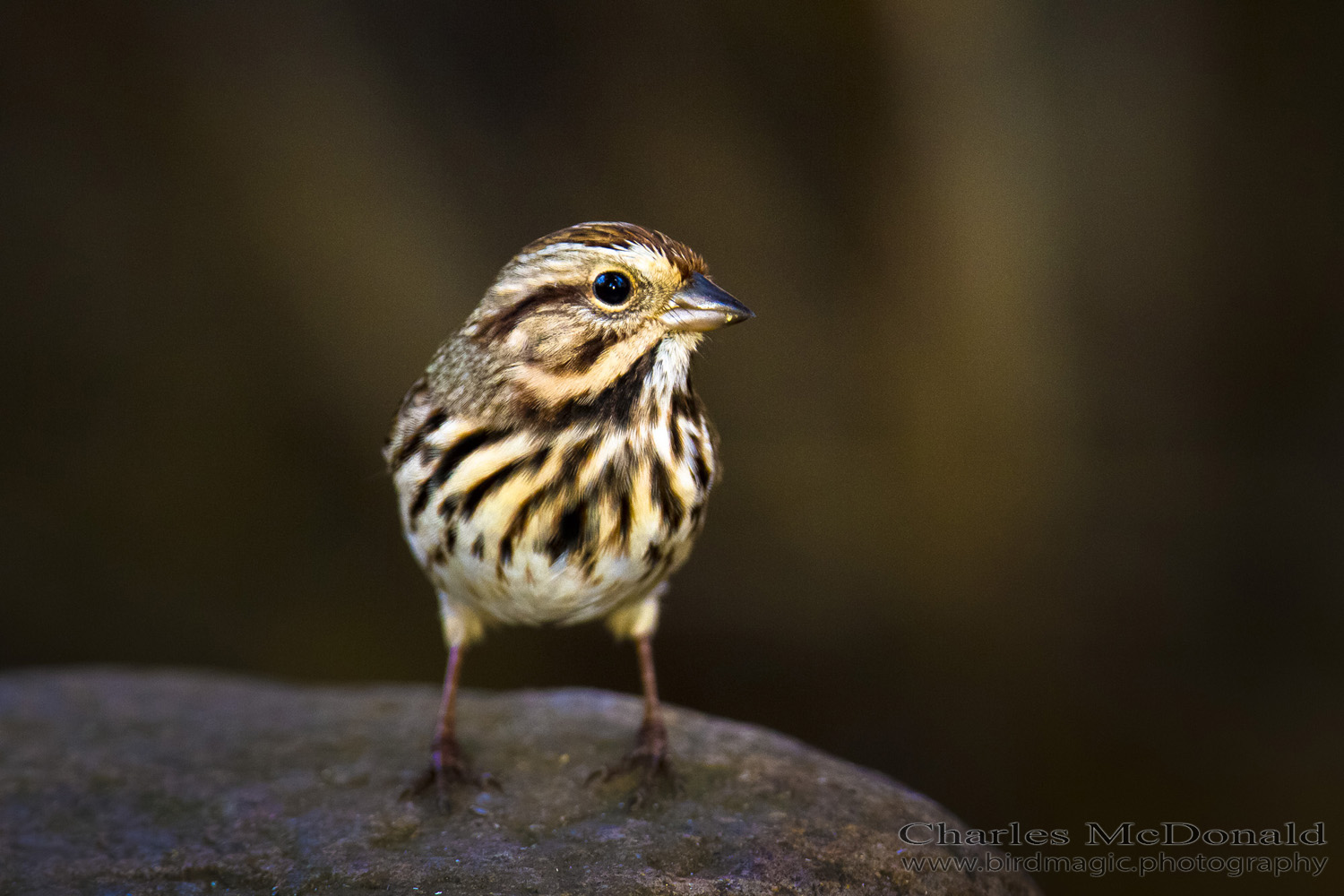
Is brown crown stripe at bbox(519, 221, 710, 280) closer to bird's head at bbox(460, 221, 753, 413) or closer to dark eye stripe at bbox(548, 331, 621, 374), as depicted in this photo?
bird's head at bbox(460, 221, 753, 413)

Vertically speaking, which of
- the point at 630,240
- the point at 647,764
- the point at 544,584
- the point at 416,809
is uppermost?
the point at 630,240

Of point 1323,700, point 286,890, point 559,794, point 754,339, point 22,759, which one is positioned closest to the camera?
point 286,890

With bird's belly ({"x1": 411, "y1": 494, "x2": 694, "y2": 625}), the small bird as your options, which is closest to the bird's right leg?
bird's belly ({"x1": 411, "y1": 494, "x2": 694, "y2": 625})

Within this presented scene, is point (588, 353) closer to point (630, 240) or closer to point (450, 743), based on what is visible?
point (630, 240)

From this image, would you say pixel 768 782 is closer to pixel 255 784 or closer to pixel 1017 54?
pixel 255 784

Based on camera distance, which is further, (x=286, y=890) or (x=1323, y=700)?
(x=1323, y=700)

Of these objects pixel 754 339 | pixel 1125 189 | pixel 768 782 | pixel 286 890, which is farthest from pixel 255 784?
pixel 1125 189

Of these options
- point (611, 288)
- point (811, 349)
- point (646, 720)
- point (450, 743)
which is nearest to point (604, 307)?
point (611, 288)
